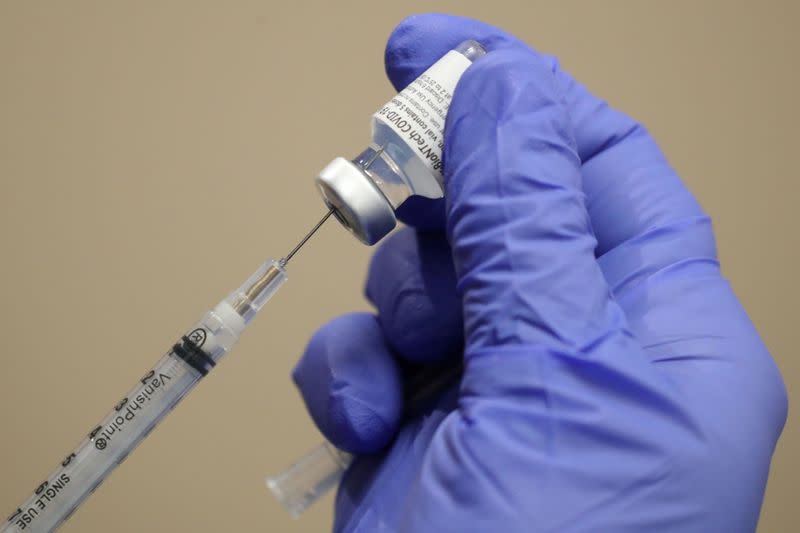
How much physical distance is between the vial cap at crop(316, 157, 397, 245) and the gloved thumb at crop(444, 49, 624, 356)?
6 cm

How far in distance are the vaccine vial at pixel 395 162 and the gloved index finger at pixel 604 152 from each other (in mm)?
79

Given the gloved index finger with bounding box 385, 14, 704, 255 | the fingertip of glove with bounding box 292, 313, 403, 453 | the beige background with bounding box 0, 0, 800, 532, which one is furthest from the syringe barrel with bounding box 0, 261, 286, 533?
the beige background with bounding box 0, 0, 800, 532

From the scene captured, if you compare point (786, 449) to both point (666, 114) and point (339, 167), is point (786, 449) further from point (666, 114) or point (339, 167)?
point (339, 167)

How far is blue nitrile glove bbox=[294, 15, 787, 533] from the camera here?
0.51 m

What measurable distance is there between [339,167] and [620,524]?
1.20 feet

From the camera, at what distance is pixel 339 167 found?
23.3 inches

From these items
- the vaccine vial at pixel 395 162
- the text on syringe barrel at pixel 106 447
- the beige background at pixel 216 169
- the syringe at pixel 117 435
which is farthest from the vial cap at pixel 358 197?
the beige background at pixel 216 169

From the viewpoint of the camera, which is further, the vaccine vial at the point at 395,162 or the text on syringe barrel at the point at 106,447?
the text on syringe barrel at the point at 106,447

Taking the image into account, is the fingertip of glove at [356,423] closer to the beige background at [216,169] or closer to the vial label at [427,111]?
the vial label at [427,111]

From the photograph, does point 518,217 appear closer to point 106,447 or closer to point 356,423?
point 356,423

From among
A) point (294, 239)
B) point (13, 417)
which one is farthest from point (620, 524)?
point (13, 417)

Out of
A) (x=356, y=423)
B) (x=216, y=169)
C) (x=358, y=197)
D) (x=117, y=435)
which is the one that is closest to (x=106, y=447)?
(x=117, y=435)

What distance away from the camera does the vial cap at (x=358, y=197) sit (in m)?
0.58

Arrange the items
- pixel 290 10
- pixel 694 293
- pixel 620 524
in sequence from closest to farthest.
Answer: pixel 620 524 < pixel 694 293 < pixel 290 10
